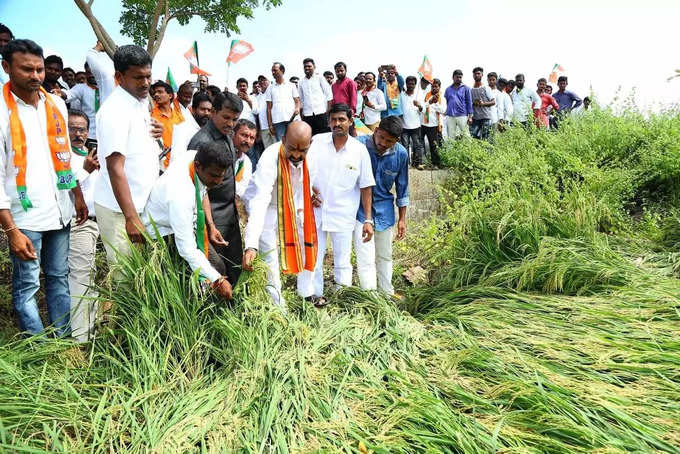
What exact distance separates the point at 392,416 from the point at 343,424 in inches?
9.3

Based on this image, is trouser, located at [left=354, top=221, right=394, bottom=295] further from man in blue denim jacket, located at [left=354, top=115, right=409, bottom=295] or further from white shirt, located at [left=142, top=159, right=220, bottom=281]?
white shirt, located at [left=142, top=159, right=220, bottom=281]

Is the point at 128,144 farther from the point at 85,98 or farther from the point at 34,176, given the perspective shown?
the point at 85,98

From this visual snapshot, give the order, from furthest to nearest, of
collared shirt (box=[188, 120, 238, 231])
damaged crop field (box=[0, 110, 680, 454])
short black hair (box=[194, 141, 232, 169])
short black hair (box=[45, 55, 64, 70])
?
1. short black hair (box=[45, 55, 64, 70])
2. collared shirt (box=[188, 120, 238, 231])
3. short black hair (box=[194, 141, 232, 169])
4. damaged crop field (box=[0, 110, 680, 454])

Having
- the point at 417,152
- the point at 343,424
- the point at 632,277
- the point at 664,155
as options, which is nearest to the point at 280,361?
the point at 343,424

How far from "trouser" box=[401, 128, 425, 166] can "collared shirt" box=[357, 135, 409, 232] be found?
4.20 m

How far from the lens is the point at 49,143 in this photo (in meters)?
2.78

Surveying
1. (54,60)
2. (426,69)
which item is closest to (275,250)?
(54,60)

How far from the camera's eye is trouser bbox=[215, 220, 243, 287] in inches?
132

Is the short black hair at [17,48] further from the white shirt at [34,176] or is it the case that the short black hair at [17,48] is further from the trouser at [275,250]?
the trouser at [275,250]

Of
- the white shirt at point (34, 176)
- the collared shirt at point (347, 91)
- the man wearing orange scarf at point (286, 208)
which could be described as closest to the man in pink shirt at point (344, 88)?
the collared shirt at point (347, 91)

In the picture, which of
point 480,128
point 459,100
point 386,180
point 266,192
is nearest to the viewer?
point 266,192

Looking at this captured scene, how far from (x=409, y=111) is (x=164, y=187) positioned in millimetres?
6142

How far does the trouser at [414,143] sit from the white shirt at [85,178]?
571cm

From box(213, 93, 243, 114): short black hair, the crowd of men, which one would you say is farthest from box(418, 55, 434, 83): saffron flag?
box(213, 93, 243, 114): short black hair
